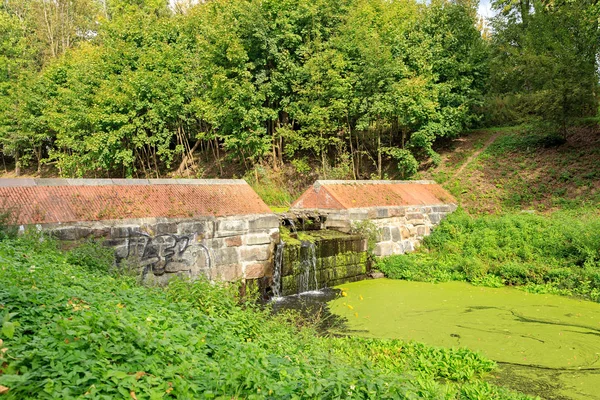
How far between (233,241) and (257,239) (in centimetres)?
57

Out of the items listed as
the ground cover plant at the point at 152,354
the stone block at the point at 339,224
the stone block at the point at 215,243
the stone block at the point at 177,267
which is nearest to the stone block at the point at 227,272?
the stone block at the point at 215,243

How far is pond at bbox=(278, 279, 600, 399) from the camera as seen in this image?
228 inches

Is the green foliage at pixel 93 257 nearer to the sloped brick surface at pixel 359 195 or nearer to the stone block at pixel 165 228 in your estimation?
the stone block at pixel 165 228

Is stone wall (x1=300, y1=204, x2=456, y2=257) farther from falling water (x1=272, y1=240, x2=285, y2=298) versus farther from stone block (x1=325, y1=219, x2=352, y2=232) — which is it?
falling water (x1=272, y1=240, x2=285, y2=298)

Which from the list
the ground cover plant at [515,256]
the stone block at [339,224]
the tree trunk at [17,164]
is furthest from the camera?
the tree trunk at [17,164]

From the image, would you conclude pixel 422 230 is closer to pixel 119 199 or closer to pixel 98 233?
pixel 119 199

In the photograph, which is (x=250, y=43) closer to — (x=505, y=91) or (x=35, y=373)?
(x=505, y=91)

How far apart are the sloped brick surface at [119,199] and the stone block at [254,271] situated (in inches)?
44.2

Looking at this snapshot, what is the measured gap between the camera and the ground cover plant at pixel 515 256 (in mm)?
10688

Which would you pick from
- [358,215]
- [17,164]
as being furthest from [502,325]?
[17,164]

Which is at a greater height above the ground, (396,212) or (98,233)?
(98,233)

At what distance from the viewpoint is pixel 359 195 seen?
43.5 feet

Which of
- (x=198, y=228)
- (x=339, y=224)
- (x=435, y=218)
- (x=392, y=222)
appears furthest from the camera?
(x=435, y=218)

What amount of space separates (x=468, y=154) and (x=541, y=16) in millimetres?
7408
